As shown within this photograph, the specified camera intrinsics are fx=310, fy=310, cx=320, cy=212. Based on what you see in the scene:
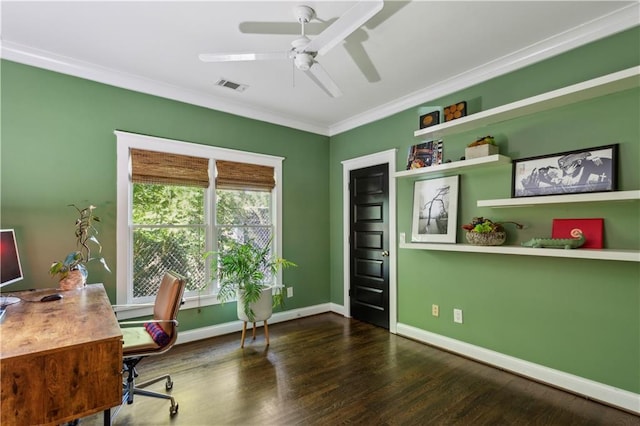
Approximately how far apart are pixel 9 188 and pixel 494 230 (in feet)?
13.5

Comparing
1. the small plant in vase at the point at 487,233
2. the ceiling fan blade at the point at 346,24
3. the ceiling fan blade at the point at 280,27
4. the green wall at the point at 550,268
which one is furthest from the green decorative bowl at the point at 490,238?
the ceiling fan blade at the point at 280,27

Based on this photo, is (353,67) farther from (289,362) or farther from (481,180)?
(289,362)

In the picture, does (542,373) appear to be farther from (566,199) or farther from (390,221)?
(390,221)

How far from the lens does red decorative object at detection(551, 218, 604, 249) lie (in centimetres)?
226

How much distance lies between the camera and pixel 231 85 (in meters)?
3.31

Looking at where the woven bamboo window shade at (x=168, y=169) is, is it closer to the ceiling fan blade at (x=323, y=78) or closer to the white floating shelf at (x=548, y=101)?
the ceiling fan blade at (x=323, y=78)

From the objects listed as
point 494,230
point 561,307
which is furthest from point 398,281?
point 561,307

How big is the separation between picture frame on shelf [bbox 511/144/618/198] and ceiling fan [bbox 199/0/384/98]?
68.2 inches

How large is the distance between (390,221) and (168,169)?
8.51 feet

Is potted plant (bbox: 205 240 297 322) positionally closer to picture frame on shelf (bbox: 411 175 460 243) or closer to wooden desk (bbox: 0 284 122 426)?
wooden desk (bbox: 0 284 122 426)

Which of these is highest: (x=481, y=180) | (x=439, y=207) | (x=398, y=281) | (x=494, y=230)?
(x=481, y=180)

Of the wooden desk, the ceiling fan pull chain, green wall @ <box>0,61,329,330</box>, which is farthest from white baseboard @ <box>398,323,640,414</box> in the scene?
the ceiling fan pull chain

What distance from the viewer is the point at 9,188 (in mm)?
2574

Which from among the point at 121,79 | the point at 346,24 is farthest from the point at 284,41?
the point at 121,79
